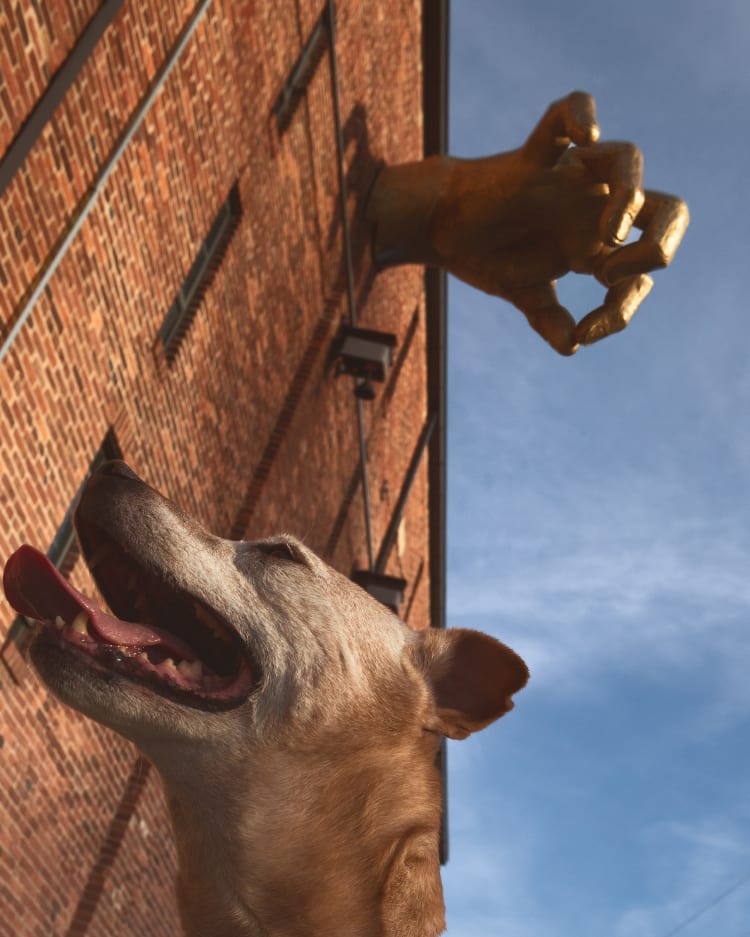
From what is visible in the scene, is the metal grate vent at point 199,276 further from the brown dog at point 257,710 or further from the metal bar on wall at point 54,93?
the brown dog at point 257,710

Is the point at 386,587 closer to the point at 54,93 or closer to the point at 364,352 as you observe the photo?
the point at 364,352

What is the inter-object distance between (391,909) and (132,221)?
470cm

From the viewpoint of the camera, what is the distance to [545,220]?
29.7ft

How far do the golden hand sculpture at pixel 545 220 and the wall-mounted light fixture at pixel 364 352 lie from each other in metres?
1.01

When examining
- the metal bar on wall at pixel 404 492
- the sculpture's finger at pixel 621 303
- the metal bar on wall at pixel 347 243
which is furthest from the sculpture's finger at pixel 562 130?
the metal bar on wall at pixel 404 492

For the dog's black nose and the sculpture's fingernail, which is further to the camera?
the sculpture's fingernail

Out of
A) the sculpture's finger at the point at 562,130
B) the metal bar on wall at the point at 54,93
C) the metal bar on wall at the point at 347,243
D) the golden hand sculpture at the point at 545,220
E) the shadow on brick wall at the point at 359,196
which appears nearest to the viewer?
the metal bar on wall at the point at 54,93

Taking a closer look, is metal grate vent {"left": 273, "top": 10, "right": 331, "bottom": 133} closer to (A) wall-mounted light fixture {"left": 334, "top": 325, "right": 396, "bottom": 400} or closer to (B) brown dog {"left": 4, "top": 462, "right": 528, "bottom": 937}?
(A) wall-mounted light fixture {"left": 334, "top": 325, "right": 396, "bottom": 400}

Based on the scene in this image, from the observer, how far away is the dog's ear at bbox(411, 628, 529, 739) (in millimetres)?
2924

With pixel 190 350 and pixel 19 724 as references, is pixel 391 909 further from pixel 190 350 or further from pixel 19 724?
pixel 190 350

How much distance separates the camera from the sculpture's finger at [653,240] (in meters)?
7.62

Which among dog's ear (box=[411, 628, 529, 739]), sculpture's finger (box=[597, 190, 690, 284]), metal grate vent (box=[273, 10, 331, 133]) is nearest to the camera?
dog's ear (box=[411, 628, 529, 739])

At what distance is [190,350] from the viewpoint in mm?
7242

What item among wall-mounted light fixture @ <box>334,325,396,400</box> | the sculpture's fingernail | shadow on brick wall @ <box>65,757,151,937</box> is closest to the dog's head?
shadow on brick wall @ <box>65,757,151,937</box>
